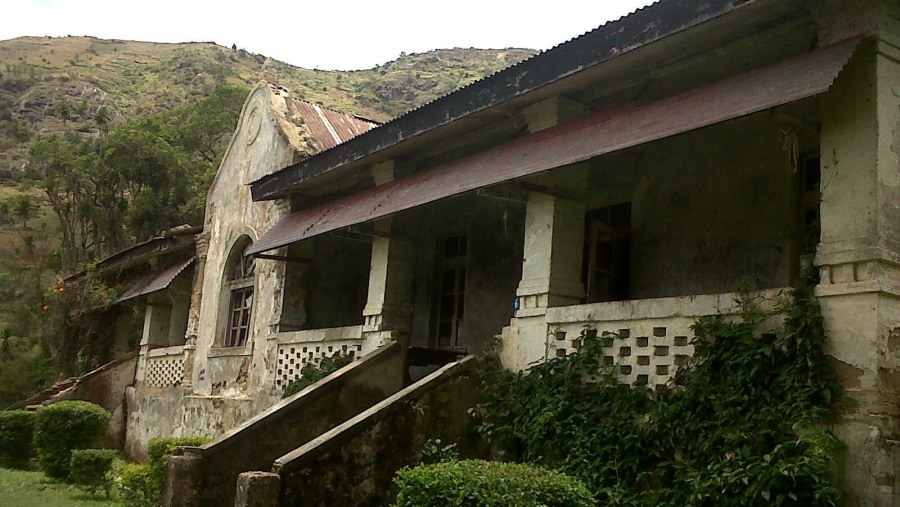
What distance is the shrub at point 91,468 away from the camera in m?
11.4

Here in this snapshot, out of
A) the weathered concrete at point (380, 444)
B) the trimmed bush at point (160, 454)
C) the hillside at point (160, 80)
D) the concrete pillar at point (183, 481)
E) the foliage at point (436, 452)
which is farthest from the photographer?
the hillside at point (160, 80)

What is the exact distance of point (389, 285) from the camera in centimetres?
998

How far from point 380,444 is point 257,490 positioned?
1.21 metres

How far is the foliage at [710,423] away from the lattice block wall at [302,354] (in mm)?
3747

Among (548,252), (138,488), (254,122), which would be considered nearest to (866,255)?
(548,252)

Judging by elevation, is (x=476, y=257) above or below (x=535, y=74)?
below

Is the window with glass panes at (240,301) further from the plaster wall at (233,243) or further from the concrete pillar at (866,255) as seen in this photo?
the concrete pillar at (866,255)

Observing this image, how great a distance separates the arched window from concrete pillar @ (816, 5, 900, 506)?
10.3 m

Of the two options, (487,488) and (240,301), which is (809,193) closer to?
(487,488)

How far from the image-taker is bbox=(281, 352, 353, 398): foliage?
33.0 feet

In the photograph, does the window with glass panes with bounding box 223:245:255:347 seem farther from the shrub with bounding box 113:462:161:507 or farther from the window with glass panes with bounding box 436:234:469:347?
the window with glass panes with bounding box 436:234:469:347

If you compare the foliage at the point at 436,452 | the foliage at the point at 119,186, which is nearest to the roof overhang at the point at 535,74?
the foliage at the point at 436,452

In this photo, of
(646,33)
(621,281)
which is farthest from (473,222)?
(646,33)

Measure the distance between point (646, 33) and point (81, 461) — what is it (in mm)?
9822
